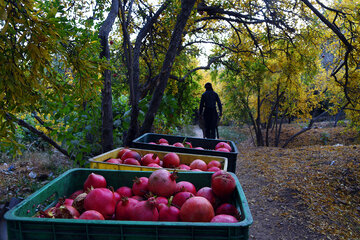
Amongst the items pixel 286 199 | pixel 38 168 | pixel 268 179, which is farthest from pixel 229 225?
pixel 38 168

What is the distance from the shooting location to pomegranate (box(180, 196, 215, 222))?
1.29 m

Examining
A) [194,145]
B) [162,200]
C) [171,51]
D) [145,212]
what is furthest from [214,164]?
[171,51]

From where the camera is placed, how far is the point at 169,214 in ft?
4.43

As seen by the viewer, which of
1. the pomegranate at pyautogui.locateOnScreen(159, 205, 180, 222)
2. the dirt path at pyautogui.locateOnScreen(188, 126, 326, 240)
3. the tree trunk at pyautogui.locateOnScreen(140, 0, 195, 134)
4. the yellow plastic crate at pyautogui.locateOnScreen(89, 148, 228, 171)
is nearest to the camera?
the pomegranate at pyautogui.locateOnScreen(159, 205, 180, 222)

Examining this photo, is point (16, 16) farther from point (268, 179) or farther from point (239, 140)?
point (239, 140)

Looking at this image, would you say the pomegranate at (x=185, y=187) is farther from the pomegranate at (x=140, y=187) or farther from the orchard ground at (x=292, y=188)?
the orchard ground at (x=292, y=188)

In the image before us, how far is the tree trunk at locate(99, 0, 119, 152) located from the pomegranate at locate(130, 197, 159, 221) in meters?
2.34

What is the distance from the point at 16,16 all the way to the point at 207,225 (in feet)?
5.52

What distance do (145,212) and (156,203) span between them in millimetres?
84

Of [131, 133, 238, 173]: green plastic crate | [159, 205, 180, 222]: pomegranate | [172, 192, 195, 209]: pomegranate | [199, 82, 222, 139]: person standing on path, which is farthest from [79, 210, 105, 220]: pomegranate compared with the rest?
[199, 82, 222, 139]: person standing on path

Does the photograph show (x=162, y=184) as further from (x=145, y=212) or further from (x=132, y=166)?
(x=132, y=166)

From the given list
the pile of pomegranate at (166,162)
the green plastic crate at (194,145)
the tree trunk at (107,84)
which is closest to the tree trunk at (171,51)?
the green plastic crate at (194,145)

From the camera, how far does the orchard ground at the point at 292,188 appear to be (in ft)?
10.9

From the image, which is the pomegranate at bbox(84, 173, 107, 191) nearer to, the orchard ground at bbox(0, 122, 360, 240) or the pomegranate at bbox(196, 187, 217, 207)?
the pomegranate at bbox(196, 187, 217, 207)
